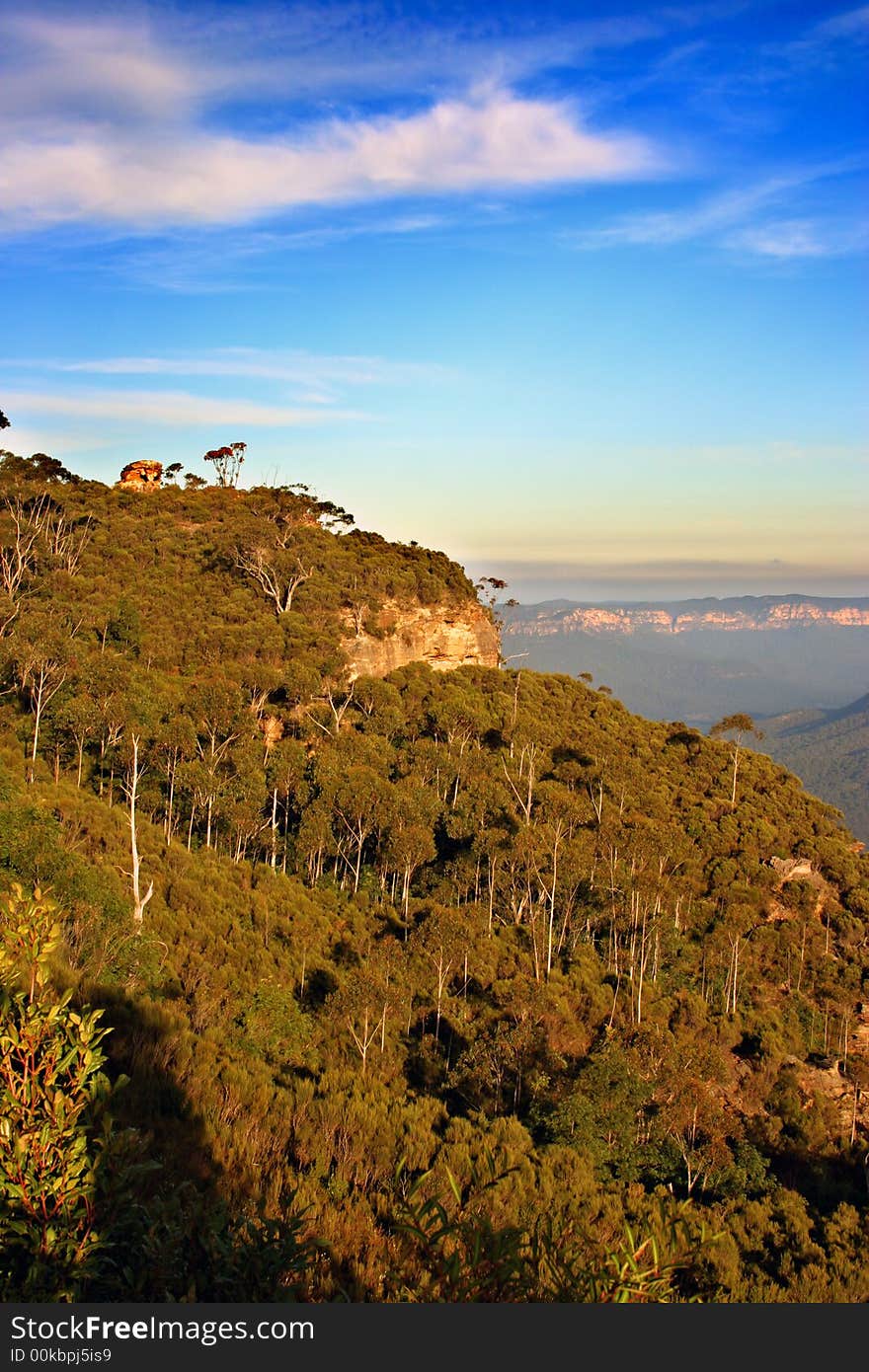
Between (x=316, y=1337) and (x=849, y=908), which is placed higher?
(x=316, y=1337)

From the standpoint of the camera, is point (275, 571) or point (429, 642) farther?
point (429, 642)

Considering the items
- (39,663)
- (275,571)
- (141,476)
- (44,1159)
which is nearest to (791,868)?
(275,571)

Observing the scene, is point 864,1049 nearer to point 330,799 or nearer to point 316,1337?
point 330,799

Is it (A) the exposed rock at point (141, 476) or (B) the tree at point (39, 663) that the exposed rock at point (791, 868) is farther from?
(A) the exposed rock at point (141, 476)

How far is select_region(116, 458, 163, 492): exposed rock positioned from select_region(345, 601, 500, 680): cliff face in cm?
4273

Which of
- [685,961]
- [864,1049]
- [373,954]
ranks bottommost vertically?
[864,1049]

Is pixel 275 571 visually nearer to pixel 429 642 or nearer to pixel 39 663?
pixel 429 642

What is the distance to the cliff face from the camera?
171 feet

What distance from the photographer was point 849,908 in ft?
145

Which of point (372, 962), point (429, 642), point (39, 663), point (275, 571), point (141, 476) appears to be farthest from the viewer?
point (141, 476)

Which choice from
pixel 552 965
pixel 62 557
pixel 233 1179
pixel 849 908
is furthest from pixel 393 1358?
pixel 62 557

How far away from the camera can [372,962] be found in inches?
1075

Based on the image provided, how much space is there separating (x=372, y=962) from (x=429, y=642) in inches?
1346

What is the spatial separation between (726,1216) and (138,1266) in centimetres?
1955
